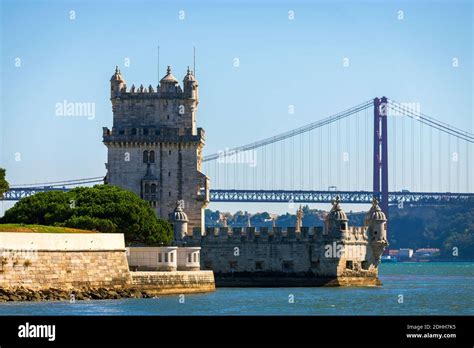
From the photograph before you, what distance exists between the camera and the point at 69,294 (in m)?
63.8

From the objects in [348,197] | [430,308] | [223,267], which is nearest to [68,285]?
[430,308]

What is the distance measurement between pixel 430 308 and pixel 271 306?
6931mm

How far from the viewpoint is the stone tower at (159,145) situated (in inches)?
3607

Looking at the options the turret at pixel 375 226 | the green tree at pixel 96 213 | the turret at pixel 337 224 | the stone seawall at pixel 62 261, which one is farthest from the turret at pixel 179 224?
the stone seawall at pixel 62 261

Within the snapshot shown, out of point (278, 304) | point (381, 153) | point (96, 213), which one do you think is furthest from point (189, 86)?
point (381, 153)

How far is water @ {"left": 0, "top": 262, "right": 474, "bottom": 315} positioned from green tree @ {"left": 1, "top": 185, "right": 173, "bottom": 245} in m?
5.18

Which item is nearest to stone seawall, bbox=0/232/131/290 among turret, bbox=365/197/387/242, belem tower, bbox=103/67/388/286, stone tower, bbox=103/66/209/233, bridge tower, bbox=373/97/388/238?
belem tower, bbox=103/67/388/286

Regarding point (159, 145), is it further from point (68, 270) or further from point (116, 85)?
point (68, 270)

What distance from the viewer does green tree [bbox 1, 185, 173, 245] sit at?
77500 millimetres

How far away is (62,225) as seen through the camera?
7688cm

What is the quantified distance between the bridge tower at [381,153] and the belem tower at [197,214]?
211 ft
